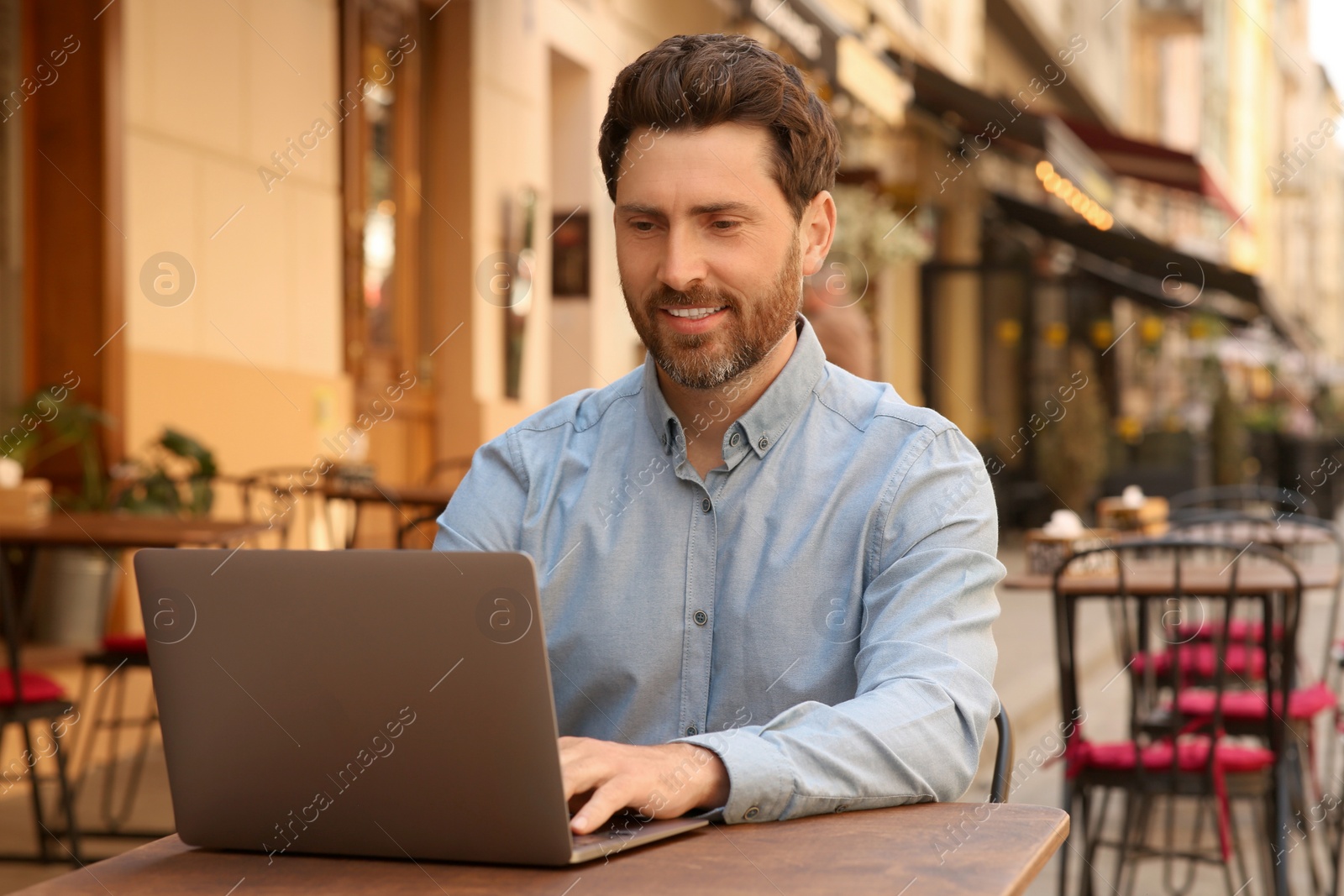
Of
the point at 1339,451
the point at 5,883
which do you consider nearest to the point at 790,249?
the point at 5,883

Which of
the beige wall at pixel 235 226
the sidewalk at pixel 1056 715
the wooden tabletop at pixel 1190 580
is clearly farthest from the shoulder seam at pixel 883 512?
the beige wall at pixel 235 226

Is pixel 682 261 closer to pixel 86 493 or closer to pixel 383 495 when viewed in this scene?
pixel 383 495

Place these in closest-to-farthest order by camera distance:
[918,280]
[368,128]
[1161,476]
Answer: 1. [368,128]
2. [1161,476]
3. [918,280]

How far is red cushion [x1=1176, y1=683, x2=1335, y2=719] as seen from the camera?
12.9 feet

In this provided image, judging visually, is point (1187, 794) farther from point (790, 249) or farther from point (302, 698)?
point (302, 698)

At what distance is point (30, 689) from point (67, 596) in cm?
138

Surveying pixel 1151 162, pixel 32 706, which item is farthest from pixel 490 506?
pixel 1151 162

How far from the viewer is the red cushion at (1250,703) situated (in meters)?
3.95

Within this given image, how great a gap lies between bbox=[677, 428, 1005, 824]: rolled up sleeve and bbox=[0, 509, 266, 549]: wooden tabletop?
9.12 feet

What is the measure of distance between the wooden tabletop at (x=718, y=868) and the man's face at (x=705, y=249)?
0.60m

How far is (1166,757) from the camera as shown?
3.61 meters

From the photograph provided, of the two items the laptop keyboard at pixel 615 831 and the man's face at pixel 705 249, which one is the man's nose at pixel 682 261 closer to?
the man's face at pixel 705 249

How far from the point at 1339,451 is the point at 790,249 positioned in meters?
17.1

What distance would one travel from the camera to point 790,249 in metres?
1.79
